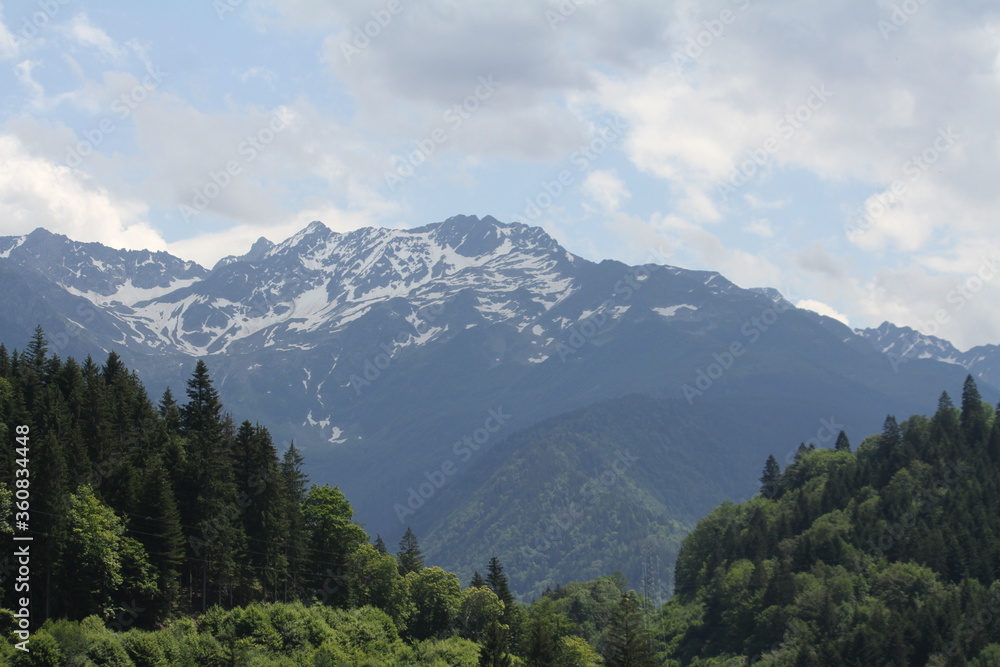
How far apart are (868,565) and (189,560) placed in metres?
115

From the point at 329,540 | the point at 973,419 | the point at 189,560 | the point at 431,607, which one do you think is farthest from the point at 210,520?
the point at 973,419

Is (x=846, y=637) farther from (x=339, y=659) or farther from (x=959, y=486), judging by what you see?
(x=339, y=659)

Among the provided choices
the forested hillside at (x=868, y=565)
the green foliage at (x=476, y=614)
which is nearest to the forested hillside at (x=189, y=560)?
the green foliage at (x=476, y=614)

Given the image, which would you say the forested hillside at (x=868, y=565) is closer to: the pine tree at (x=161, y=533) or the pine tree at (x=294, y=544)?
the pine tree at (x=294, y=544)

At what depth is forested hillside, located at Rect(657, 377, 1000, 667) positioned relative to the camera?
448 ft

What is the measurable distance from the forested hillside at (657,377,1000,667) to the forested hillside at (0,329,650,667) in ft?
150

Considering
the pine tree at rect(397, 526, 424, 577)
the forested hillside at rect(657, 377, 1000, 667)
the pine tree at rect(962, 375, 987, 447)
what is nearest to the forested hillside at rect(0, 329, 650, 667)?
the pine tree at rect(397, 526, 424, 577)

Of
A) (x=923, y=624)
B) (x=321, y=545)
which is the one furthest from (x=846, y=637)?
(x=321, y=545)

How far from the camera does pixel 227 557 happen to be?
81125 millimetres

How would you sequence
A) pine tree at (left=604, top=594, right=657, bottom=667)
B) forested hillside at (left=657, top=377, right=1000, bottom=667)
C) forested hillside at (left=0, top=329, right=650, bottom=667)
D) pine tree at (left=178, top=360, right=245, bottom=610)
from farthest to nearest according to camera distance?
forested hillside at (left=657, top=377, right=1000, bottom=667)
pine tree at (left=604, top=594, right=657, bottom=667)
pine tree at (left=178, top=360, right=245, bottom=610)
forested hillside at (left=0, top=329, right=650, bottom=667)

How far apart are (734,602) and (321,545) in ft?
268

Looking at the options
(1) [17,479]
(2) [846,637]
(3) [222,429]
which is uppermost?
(3) [222,429]

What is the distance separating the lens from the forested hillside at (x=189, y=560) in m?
66.8

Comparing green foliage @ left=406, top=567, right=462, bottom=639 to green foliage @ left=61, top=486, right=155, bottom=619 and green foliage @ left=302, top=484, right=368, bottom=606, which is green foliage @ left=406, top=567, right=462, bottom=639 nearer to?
green foliage @ left=302, top=484, right=368, bottom=606
